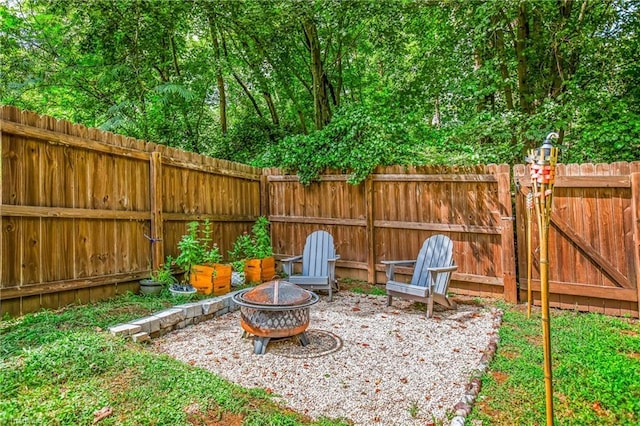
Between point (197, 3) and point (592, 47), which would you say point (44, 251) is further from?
point (592, 47)

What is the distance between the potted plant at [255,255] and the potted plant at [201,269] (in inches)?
26.4

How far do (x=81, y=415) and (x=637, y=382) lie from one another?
3278 millimetres

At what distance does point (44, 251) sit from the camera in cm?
307

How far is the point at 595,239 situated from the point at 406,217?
2.19 m

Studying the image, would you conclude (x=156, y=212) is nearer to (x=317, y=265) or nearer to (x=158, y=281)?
(x=158, y=281)

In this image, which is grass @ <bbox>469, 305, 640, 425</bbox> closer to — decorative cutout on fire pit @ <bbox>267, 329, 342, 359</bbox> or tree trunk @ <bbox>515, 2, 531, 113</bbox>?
decorative cutout on fire pit @ <bbox>267, 329, 342, 359</bbox>

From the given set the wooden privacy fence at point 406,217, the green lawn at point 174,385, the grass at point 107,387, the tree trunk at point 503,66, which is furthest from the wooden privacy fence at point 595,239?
the grass at point 107,387

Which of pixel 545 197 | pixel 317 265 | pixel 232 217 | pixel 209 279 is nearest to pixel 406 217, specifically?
pixel 317 265

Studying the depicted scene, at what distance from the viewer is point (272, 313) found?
277 cm

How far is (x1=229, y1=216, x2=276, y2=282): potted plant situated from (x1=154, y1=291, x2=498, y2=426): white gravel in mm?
1244

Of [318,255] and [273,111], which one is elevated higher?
[273,111]

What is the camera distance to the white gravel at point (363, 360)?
2049 millimetres

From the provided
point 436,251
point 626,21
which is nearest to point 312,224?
point 436,251

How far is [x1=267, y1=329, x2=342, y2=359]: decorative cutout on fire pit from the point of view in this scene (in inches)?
110
